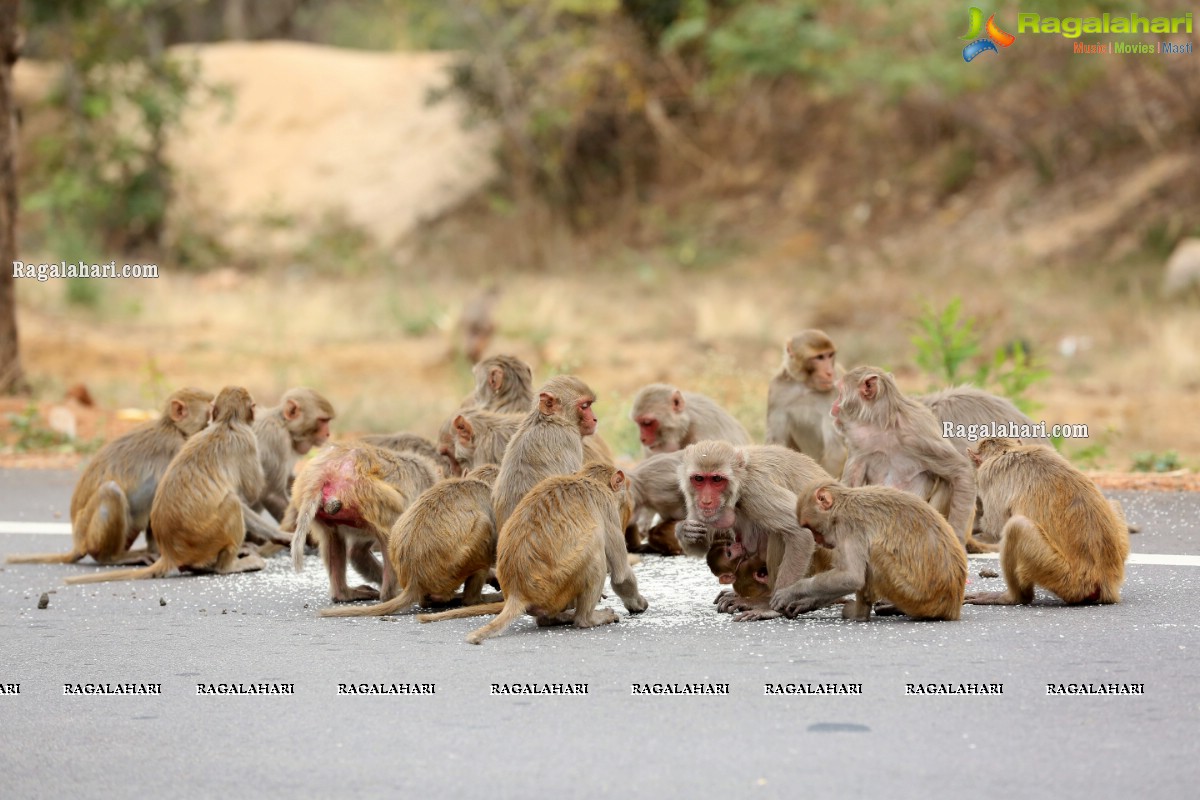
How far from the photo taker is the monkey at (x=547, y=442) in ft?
26.7

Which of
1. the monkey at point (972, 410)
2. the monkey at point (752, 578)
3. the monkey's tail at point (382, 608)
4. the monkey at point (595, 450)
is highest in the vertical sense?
the monkey at point (972, 410)

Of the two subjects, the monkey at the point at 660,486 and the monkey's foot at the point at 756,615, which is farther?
the monkey at the point at 660,486

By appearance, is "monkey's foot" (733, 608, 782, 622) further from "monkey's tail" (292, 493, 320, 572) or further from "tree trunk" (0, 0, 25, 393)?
"tree trunk" (0, 0, 25, 393)

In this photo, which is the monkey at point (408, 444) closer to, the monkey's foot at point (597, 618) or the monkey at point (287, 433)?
the monkey at point (287, 433)

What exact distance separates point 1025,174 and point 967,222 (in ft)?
5.17

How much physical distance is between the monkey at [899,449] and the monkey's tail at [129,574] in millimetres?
3921

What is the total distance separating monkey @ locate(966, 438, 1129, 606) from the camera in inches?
299

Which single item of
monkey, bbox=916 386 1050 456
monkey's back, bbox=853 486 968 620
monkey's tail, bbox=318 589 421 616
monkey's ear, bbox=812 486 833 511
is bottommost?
monkey's tail, bbox=318 589 421 616

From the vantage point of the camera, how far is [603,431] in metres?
14.9

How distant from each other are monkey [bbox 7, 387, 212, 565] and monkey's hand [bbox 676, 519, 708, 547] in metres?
3.41

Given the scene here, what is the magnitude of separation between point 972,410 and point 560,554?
333cm

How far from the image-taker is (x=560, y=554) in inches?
292

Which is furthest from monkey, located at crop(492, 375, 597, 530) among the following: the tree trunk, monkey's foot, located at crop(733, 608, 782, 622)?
the tree trunk

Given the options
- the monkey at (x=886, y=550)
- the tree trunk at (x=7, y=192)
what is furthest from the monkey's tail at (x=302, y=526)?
the tree trunk at (x=7, y=192)
